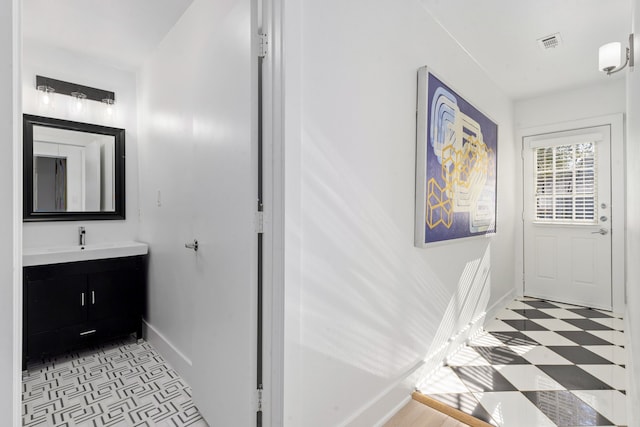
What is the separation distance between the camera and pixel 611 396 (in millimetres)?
1830

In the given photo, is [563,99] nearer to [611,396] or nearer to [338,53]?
[611,396]

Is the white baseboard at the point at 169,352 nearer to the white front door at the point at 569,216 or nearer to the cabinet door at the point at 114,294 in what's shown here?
the cabinet door at the point at 114,294

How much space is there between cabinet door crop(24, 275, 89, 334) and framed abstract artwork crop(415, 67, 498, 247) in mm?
2475

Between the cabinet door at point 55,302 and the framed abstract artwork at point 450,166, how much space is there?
247 centimetres

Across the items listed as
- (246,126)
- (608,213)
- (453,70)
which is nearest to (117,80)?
(246,126)

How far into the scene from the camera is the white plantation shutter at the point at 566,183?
349 centimetres

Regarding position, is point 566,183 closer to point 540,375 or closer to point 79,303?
point 540,375

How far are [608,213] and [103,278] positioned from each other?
4.92m

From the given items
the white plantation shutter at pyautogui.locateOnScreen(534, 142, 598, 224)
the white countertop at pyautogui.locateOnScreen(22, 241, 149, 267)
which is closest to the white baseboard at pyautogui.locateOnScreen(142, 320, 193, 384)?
the white countertop at pyautogui.locateOnScreen(22, 241, 149, 267)

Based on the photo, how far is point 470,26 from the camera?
2.22 metres

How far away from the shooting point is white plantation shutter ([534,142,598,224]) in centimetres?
349

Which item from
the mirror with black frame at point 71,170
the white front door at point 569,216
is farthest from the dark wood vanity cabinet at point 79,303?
the white front door at point 569,216

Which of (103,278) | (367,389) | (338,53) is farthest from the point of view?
(103,278)

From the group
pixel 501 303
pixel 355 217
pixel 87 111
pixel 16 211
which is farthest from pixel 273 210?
pixel 501 303
